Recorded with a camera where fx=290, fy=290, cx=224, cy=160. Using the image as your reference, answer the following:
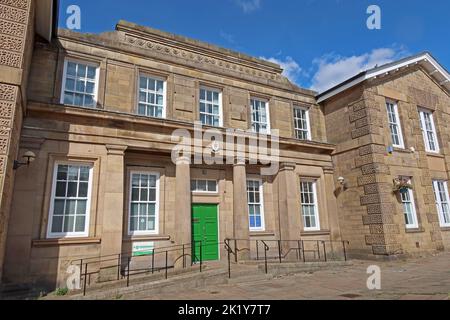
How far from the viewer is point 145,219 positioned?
411 inches

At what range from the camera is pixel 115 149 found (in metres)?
9.73

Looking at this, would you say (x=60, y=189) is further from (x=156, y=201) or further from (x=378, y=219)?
(x=378, y=219)

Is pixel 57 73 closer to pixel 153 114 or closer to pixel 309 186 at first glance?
pixel 153 114

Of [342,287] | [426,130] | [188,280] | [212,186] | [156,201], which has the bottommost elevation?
[342,287]

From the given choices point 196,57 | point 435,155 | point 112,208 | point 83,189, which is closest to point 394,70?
point 435,155

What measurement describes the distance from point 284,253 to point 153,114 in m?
7.79

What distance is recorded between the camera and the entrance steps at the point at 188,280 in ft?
23.9

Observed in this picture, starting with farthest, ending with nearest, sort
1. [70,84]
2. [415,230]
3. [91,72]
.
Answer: [415,230] → [91,72] → [70,84]

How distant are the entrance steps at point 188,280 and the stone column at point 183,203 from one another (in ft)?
3.86

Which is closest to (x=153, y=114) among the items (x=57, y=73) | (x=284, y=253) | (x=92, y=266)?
(x=57, y=73)

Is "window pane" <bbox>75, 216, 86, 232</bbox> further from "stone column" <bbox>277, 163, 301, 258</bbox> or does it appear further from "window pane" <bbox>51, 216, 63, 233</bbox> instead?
"stone column" <bbox>277, 163, 301, 258</bbox>

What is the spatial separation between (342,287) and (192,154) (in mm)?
6561

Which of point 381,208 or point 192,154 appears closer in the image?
point 192,154
